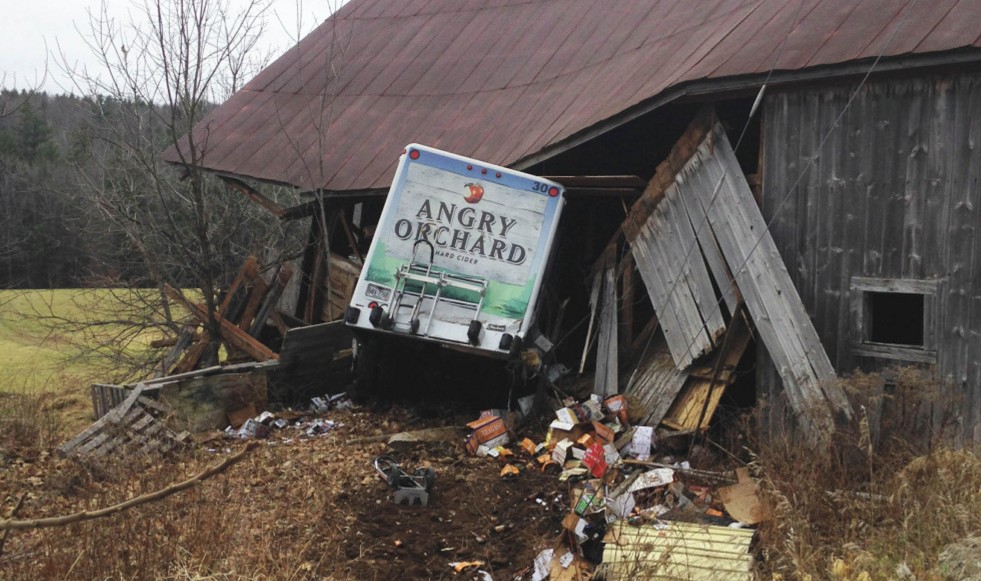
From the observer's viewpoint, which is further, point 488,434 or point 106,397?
point 106,397

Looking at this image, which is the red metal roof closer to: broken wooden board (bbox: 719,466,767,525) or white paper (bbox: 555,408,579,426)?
white paper (bbox: 555,408,579,426)

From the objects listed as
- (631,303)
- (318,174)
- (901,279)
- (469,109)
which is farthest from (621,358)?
(318,174)

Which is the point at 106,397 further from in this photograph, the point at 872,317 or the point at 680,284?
the point at 872,317

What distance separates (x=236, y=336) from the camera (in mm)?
14422

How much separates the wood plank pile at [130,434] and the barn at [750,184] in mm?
4747

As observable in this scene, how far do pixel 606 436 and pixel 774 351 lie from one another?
6.33ft

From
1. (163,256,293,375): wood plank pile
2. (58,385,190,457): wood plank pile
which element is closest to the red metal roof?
(163,256,293,375): wood plank pile

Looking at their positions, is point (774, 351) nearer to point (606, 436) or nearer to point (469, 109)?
point (606, 436)

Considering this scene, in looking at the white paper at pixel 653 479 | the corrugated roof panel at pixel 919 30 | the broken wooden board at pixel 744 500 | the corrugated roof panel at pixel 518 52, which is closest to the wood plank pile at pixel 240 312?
the corrugated roof panel at pixel 518 52

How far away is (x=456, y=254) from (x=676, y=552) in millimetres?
4980

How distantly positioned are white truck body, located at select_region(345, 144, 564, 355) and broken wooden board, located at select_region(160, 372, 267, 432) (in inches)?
91.0

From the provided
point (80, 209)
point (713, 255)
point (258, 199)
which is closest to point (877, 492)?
point (713, 255)

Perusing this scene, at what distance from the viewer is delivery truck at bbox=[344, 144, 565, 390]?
35.2 ft

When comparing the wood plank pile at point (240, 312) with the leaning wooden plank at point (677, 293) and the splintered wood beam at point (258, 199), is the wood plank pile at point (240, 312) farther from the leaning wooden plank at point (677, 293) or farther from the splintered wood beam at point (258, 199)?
the leaning wooden plank at point (677, 293)
